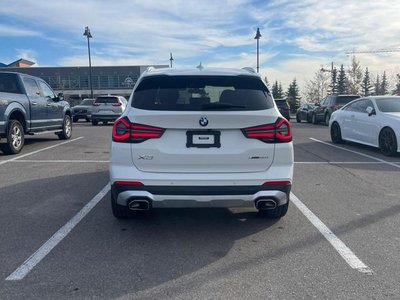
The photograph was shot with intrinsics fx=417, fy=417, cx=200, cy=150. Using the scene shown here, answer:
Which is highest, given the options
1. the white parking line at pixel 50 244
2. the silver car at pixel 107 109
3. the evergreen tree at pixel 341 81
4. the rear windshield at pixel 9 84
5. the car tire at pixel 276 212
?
the evergreen tree at pixel 341 81

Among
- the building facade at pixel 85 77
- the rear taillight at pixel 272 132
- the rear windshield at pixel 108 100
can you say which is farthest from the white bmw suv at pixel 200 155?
the building facade at pixel 85 77

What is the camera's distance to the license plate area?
4191 mm

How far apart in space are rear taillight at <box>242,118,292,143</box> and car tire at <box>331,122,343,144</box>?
9.09 metres

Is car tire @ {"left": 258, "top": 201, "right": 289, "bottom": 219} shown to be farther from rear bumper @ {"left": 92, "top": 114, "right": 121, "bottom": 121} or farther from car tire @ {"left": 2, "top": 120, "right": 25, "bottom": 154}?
rear bumper @ {"left": 92, "top": 114, "right": 121, "bottom": 121}

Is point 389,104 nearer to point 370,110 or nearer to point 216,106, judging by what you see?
point 370,110

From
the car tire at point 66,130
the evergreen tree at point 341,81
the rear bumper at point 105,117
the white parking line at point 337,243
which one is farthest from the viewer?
the evergreen tree at point 341,81

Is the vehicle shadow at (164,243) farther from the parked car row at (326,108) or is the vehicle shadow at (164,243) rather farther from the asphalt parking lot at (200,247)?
the parked car row at (326,108)

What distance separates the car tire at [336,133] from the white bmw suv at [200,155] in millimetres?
9146

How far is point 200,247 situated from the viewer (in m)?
4.29

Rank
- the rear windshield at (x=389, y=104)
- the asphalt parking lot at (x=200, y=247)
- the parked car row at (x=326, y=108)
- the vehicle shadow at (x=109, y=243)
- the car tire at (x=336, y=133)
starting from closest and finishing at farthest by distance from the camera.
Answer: the asphalt parking lot at (x=200, y=247) < the vehicle shadow at (x=109, y=243) < the rear windshield at (x=389, y=104) < the car tire at (x=336, y=133) < the parked car row at (x=326, y=108)

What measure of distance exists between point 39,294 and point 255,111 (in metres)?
2.60

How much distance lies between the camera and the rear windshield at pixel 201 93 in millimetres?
4316

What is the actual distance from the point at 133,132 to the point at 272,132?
4.65ft

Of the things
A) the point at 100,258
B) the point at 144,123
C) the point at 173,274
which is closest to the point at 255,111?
the point at 144,123
